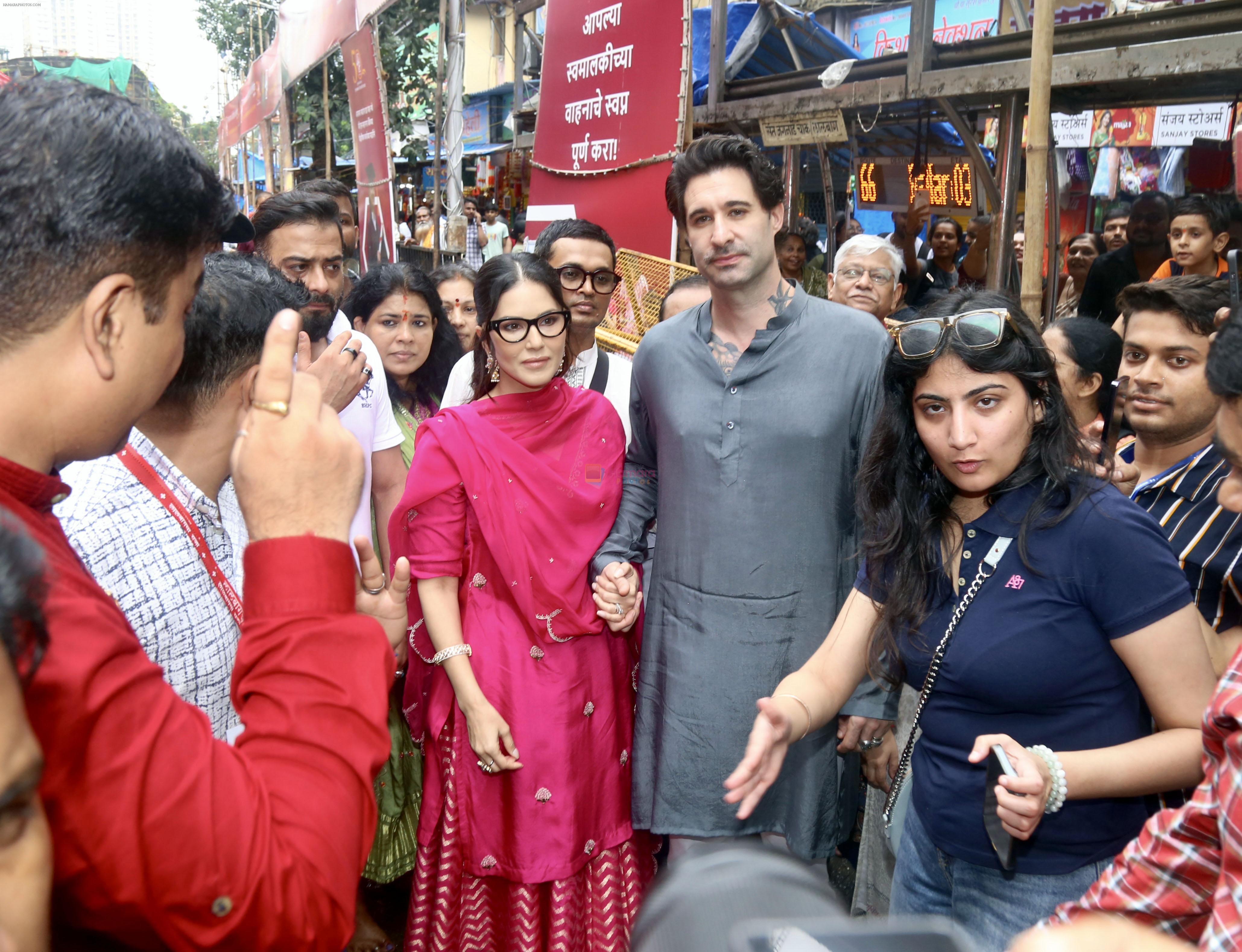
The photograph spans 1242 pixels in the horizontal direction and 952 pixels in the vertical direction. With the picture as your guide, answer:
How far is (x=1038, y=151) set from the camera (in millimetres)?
2676

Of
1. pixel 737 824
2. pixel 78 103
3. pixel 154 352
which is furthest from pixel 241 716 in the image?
pixel 737 824

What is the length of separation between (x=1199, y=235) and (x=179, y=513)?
16.3ft

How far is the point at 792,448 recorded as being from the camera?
2.30 m

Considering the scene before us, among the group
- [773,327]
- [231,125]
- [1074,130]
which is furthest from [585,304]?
[231,125]

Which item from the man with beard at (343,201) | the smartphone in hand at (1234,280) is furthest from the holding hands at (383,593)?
the man with beard at (343,201)

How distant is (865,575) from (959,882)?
59cm

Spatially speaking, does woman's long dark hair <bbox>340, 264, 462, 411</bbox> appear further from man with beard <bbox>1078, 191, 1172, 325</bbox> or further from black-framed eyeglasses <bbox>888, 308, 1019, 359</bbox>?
man with beard <bbox>1078, 191, 1172, 325</bbox>

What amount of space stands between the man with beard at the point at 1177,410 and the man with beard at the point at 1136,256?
2916 millimetres

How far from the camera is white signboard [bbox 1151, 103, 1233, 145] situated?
614 cm

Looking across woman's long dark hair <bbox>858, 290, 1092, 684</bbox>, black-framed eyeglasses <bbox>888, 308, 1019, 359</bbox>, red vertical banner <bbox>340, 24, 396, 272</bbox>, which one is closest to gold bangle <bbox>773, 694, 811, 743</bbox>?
woman's long dark hair <bbox>858, 290, 1092, 684</bbox>

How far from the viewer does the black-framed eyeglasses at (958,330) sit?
175 cm

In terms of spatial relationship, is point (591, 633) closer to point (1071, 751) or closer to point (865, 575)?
point (865, 575)

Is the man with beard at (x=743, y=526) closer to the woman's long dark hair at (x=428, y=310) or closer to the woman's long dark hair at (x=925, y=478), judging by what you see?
the woman's long dark hair at (x=925, y=478)

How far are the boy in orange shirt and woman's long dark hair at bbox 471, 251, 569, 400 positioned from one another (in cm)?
349
